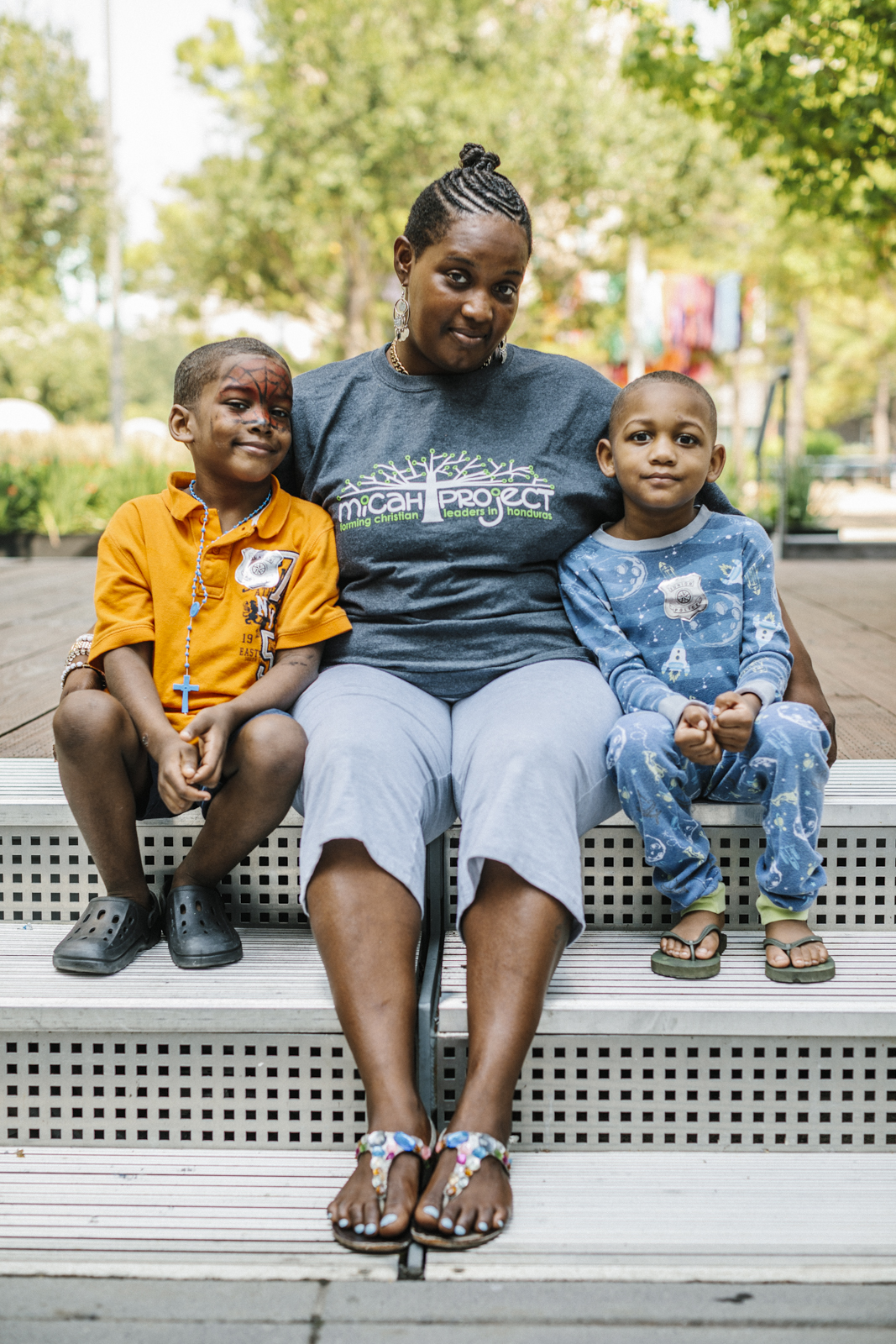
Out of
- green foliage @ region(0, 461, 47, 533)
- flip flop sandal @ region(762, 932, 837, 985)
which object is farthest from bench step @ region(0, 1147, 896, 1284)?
green foliage @ region(0, 461, 47, 533)

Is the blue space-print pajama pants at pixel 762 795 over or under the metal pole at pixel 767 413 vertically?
under

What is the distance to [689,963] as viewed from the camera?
1859 mm

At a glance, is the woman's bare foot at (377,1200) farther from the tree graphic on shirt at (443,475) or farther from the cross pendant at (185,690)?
the tree graphic on shirt at (443,475)

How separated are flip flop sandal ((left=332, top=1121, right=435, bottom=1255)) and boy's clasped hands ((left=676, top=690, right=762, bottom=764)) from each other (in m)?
0.76

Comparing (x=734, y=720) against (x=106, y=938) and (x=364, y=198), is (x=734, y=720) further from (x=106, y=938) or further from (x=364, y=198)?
(x=364, y=198)

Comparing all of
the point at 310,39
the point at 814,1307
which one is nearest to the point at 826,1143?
the point at 814,1307

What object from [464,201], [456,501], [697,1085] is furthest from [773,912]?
[464,201]

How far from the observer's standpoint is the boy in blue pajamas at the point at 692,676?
188 cm

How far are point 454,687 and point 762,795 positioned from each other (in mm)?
606

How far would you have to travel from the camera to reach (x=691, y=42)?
5898 millimetres

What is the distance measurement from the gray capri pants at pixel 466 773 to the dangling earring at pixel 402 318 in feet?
2.41

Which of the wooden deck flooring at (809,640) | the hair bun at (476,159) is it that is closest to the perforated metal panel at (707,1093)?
the wooden deck flooring at (809,640)

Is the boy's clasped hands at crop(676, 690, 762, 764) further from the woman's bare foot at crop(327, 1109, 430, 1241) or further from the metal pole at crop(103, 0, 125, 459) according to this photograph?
the metal pole at crop(103, 0, 125, 459)

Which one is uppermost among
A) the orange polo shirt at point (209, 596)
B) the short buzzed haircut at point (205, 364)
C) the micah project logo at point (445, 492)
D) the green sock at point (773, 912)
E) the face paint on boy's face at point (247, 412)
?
the short buzzed haircut at point (205, 364)
